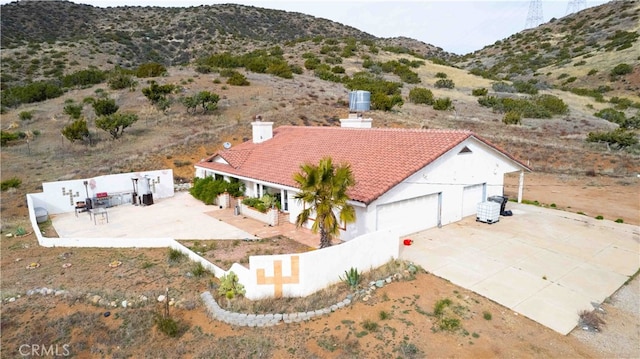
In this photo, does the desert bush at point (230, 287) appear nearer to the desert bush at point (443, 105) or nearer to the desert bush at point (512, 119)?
the desert bush at point (512, 119)

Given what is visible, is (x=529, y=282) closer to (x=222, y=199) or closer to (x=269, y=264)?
(x=269, y=264)

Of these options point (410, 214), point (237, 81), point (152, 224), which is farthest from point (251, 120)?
point (410, 214)

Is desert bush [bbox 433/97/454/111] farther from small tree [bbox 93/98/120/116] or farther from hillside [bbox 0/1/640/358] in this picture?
small tree [bbox 93/98/120/116]

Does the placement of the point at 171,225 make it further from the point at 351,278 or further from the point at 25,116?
the point at 25,116

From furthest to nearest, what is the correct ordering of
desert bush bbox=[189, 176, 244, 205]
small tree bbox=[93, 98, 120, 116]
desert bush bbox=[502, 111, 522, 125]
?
1. desert bush bbox=[502, 111, 522, 125]
2. small tree bbox=[93, 98, 120, 116]
3. desert bush bbox=[189, 176, 244, 205]

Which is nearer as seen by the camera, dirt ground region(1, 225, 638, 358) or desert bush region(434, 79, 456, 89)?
dirt ground region(1, 225, 638, 358)

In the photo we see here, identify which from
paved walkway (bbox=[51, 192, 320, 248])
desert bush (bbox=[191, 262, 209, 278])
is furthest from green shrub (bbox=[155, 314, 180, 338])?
paved walkway (bbox=[51, 192, 320, 248])
